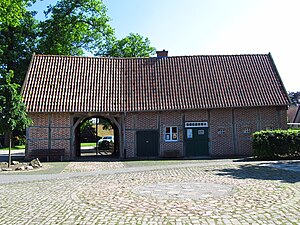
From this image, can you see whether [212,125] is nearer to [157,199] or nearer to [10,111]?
[10,111]

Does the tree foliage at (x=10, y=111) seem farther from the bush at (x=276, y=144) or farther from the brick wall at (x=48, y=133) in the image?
the bush at (x=276, y=144)

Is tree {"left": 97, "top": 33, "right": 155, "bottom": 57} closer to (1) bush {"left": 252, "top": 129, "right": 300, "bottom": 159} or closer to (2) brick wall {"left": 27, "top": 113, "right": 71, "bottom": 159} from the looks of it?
(2) brick wall {"left": 27, "top": 113, "right": 71, "bottom": 159}

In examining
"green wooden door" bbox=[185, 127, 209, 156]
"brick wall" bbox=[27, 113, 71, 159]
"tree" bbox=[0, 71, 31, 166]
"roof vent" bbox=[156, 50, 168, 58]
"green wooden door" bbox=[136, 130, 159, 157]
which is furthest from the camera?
"roof vent" bbox=[156, 50, 168, 58]

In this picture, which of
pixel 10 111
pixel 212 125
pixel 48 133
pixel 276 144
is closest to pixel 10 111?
pixel 10 111

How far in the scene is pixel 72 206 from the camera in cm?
765

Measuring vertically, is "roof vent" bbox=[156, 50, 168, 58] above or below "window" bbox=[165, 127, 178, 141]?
above

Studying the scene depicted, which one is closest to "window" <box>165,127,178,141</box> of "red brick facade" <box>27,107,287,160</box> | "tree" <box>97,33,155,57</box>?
"red brick facade" <box>27,107,287,160</box>

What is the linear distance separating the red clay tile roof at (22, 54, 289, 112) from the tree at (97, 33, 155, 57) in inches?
368

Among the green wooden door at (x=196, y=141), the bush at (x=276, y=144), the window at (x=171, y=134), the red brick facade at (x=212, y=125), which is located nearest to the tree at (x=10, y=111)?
the red brick facade at (x=212, y=125)

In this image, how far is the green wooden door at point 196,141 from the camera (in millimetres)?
21328

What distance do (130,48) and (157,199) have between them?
2727 centimetres

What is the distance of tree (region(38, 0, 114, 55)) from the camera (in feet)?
106

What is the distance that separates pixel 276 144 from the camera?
18.3m

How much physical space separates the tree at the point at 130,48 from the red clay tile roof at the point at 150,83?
9.36 metres
